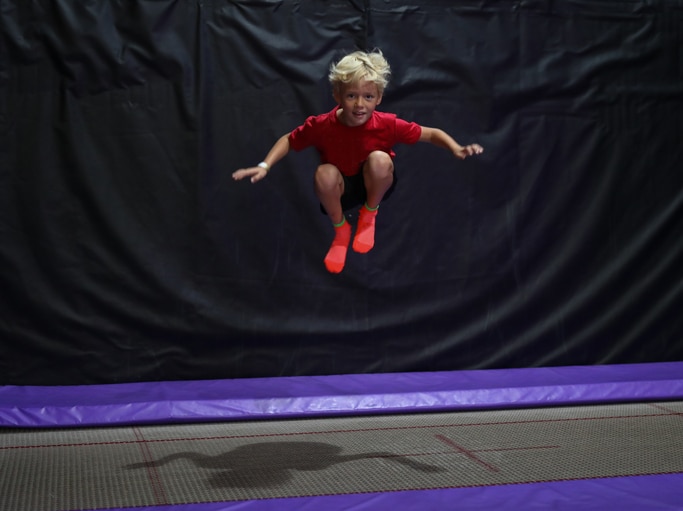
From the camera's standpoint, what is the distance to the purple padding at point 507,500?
112 inches

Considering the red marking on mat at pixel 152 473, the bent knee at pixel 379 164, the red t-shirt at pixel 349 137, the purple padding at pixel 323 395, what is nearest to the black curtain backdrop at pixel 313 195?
the purple padding at pixel 323 395

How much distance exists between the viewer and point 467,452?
3500mm

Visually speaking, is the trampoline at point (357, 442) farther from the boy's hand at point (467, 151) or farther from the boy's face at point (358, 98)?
the boy's face at point (358, 98)

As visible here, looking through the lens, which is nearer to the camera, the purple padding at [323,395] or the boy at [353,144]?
the boy at [353,144]

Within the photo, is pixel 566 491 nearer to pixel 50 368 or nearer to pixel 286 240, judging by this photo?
pixel 286 240

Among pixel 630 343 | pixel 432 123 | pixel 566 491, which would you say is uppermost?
pixel 432 123

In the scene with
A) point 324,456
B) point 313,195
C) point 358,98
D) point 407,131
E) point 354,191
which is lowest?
point 324,456

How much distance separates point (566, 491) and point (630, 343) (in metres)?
2.29

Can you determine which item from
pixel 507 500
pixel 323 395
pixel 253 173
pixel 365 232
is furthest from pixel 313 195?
pixel 507 500

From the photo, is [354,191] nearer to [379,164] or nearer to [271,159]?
[379,164]

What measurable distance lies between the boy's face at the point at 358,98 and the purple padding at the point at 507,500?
1.24m

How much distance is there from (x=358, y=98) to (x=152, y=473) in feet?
4.92

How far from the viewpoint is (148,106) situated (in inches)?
175

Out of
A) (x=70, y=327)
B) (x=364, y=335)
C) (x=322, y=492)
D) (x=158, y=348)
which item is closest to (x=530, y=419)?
(x=364, y=335)
